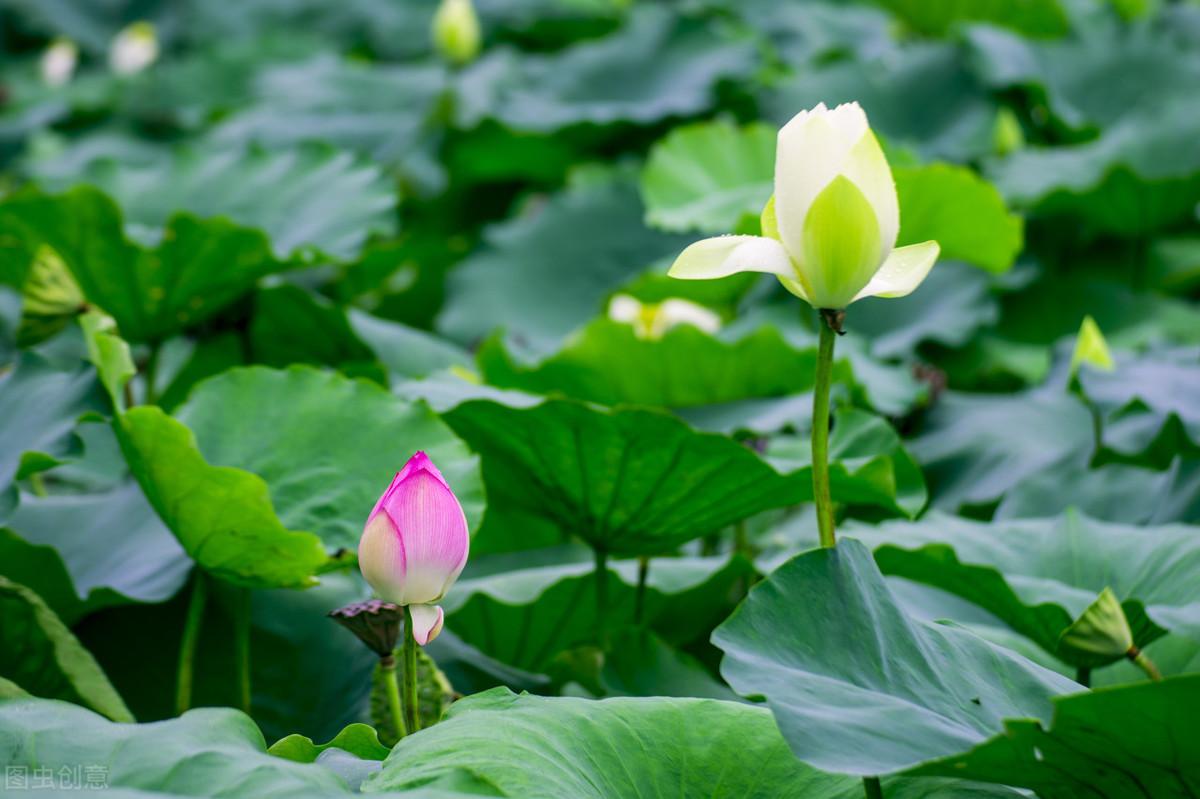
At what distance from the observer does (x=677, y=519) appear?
1.09m

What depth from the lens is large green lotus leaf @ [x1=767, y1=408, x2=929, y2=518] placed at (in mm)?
1071

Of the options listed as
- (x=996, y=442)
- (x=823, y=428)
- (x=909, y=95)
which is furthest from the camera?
(x=909, y=95)

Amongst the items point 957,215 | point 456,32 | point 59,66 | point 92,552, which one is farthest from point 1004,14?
point 59,66

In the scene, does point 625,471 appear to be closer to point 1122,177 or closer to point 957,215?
point 957,215

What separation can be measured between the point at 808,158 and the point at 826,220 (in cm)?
4

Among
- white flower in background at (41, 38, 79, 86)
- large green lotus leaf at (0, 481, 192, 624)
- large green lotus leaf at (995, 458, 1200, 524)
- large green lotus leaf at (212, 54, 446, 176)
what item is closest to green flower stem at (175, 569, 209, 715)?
large green lotus leaf at (0, 481, 192, 624)

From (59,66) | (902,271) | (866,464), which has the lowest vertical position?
(59,66)

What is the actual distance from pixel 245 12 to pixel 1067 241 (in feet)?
10.7

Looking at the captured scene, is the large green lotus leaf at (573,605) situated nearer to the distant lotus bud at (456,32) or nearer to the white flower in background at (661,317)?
the white flower in background at (661,317)

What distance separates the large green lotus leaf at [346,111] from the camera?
2553 mm

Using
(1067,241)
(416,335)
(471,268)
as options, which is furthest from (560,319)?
(1067,241)

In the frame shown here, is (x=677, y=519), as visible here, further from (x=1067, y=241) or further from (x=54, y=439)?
(x=1067, y=241)

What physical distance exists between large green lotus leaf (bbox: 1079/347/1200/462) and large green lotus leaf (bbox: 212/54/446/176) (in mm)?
1464

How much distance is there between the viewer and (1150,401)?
1273 mm
